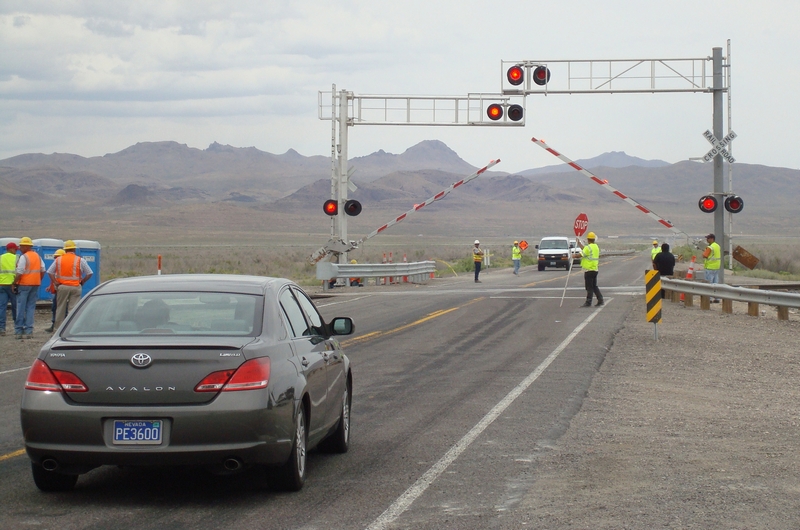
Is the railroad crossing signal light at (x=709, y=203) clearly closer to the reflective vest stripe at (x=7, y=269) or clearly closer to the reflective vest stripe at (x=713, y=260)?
the reflective vest stripe at (x=713, y=260)

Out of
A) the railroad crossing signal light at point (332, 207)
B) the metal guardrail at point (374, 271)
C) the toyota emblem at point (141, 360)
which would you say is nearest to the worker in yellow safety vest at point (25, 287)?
the toyota emblem at point (141, 360)

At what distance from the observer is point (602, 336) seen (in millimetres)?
18203

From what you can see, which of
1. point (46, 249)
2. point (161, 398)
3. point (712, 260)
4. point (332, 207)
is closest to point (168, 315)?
point (161, 398)

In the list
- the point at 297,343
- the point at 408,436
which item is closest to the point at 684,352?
the point at 408,436

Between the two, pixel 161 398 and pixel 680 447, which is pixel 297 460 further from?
pixel 680 447

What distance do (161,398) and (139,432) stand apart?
10.2 inches

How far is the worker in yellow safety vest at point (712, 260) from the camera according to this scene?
26.4m

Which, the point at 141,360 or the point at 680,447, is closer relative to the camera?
the point at 141,360

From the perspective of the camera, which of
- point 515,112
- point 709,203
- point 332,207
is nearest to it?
point 709,203

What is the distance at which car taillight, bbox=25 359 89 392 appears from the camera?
6391 millimetres

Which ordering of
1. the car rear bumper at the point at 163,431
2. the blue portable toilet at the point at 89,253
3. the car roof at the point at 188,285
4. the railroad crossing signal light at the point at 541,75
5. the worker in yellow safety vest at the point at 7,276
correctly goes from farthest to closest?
the railroad crossing signal light at the point at 541,75
the blue portable toilet at the point at 89,253
the worker in yellow safety vest at the point at 7,276
the car roof at the point at 188,285
the car rear bumper at the point at 163,431

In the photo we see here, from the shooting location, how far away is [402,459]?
8.19 m

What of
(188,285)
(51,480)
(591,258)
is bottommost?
(51,480)

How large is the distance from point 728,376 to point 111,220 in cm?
13885
